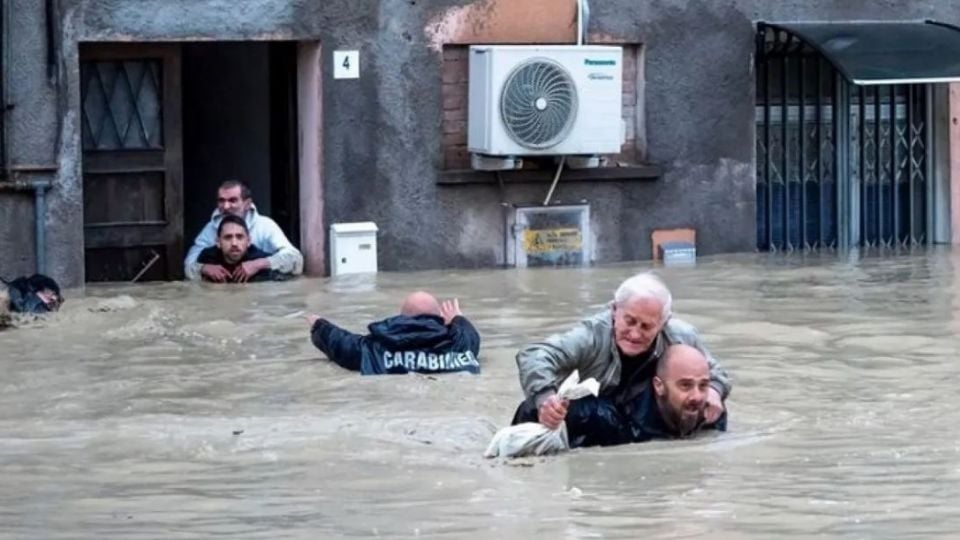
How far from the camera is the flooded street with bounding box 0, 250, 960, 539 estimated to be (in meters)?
8.23

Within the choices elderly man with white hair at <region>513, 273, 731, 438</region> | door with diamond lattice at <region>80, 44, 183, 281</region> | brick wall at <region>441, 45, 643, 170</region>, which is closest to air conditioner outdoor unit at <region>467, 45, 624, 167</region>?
brick wall at <region>441, 45, 643, 170</region>

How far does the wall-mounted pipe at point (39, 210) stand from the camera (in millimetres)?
16281

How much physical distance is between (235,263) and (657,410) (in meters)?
7.25

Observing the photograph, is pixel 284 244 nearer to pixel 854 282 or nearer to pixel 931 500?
pixel 854 282

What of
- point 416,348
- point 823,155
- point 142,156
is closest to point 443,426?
point 416,348

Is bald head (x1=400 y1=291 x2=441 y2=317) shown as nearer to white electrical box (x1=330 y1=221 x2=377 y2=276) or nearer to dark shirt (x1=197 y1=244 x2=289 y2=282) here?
dark shirt (x1=197 y1=244 x2=289 y2=282)

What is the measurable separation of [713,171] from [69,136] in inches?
210

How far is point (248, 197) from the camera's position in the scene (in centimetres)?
1692

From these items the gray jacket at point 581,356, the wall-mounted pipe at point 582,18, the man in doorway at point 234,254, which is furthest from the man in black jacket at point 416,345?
the wall-mounted pipe at point 582,18

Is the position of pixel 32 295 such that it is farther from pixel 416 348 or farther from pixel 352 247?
pixel 416 348

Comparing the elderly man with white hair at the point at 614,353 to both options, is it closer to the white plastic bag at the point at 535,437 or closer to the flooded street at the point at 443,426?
the white plastic bag at the point at 535,437

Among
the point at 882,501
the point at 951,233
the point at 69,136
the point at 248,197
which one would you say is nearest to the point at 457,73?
the point at 248,197

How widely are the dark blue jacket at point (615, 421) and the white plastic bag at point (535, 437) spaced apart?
13cm

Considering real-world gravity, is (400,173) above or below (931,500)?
above
